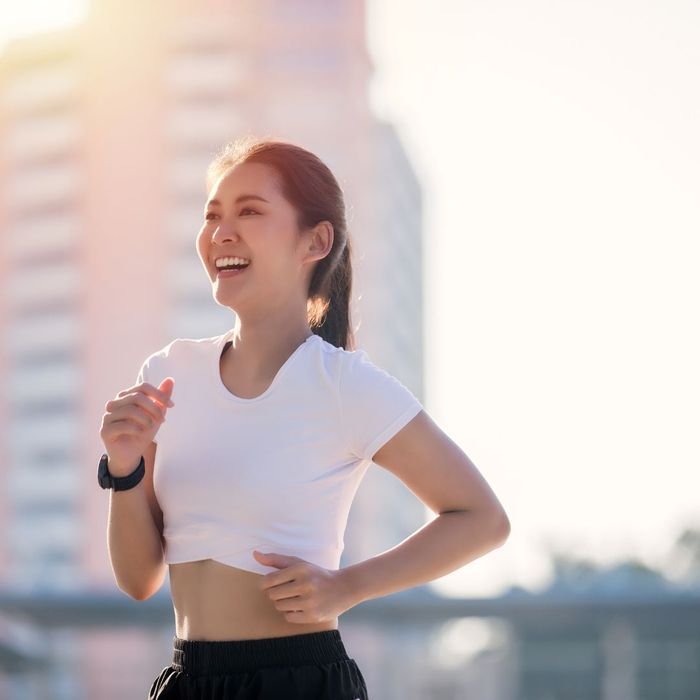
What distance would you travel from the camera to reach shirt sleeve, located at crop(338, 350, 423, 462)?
1251mm

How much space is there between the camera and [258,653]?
1.21 meters

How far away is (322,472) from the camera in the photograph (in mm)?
1271

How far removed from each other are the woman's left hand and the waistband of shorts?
55 mm

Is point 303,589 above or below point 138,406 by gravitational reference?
below

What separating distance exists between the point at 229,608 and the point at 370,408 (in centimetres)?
27

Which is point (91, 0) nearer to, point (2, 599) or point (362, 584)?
point (2, 599)

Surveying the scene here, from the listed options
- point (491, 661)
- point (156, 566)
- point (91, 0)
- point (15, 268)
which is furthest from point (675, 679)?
point (156, 566)

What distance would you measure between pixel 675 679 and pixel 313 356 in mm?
45264

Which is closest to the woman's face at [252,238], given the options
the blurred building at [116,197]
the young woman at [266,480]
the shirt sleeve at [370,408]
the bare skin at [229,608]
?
the young woman at [266,480]

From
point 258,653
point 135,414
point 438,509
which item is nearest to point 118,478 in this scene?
point 135,414

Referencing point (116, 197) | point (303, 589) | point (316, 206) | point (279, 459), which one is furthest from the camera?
point (116, 197)

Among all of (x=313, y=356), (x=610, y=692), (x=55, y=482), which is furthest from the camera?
(x=55, y=482)

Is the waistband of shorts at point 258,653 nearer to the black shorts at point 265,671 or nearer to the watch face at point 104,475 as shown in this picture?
the black shorts at point 265,671

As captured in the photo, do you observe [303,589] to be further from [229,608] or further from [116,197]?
[116,197]
